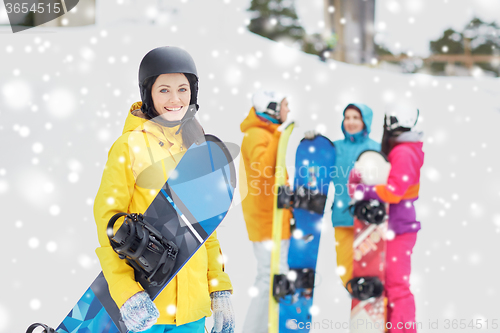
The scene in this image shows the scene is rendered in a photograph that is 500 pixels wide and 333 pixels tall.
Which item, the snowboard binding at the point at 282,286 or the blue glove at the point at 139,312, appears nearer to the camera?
the blue glove at the point at 139,312

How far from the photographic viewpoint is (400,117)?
278 cm

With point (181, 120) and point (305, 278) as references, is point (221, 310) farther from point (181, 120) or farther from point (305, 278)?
point (305, 278)

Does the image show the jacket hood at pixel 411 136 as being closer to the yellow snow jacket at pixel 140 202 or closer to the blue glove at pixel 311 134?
the blue glove at pixel 311 134

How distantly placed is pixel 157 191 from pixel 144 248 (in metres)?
0.21

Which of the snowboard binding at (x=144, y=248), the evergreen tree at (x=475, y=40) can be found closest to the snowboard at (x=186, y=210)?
the snowboard binding at (x=144, y=248)

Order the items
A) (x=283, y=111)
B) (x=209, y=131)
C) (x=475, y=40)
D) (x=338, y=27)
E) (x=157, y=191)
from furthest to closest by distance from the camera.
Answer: (x=475, y=40)
(x=338, y=27)
(x=209, y=131)
(x=283, y=111)
(x=157, y=191)

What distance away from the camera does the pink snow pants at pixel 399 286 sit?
2.71 metres

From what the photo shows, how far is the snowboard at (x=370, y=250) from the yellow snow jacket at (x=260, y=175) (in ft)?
1.87

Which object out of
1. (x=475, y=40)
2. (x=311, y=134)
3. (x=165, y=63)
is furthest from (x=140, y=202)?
(x=475, y=40)

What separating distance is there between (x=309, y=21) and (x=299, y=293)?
12.2 ft

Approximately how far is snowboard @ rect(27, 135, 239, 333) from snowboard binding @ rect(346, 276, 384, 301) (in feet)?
4.88

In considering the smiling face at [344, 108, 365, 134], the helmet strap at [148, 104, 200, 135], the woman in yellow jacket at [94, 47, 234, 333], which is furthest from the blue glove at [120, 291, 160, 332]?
the smiling face at [344, 108, 365, 134]

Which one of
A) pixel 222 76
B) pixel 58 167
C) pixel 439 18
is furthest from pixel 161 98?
pixel 439 18

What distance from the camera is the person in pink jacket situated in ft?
8.86
